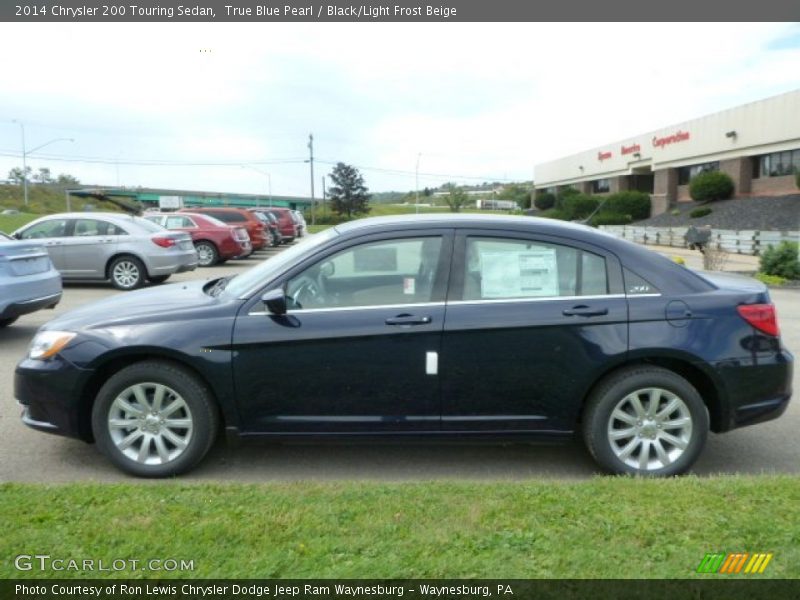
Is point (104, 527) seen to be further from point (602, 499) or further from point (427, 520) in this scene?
point (602, 499)

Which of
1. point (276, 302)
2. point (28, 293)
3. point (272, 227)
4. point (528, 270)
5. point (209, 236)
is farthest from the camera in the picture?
point (272, 227)

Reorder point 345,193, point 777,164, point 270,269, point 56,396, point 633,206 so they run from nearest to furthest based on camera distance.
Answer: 1. point 56,396
2. point 270,269
3. point 777,164
4. point 633,206
5. point 345,193

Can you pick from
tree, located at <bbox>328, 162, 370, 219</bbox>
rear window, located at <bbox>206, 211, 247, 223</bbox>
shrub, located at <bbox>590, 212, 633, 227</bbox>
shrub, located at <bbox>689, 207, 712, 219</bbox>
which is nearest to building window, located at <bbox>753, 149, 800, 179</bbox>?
shrub, located at <bbox>689, 207, 712, 219</bbox>

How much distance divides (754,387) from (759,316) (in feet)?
1.45

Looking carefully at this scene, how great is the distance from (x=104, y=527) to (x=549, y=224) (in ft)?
10.3

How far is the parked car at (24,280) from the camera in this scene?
798 centimetres

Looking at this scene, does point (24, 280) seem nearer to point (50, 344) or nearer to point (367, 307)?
point (50, 344)

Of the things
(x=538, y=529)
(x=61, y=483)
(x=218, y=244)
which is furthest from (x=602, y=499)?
(x=218, y=244)

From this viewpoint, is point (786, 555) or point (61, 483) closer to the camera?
point (786, 555)

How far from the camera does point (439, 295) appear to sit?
4.35m

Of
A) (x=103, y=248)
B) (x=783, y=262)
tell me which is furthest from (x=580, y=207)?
(x=103, y=248)

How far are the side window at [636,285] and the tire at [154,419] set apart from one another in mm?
2663

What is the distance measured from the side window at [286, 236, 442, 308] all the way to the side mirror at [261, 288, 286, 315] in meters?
0.14

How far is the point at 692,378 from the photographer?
4.48 metres
